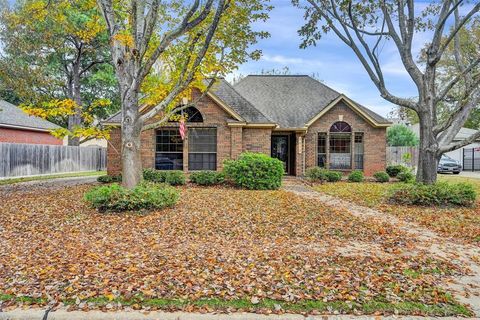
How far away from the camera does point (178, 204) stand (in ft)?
30.8

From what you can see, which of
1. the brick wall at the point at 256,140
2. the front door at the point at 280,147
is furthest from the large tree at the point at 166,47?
the front door at the point at 280,147

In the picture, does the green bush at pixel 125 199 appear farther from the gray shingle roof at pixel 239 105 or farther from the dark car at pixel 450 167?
the dark car at pixel 450 167

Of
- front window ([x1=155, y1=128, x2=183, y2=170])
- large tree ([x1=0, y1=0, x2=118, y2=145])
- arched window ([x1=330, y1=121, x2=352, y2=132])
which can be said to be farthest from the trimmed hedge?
large tree ([x1=0, y1=0, x2=118, y2=145])

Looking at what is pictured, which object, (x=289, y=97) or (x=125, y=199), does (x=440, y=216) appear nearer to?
(x=125, y=199)

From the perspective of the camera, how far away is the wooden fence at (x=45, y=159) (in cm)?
1844

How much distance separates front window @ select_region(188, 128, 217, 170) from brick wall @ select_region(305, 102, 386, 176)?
583 centimetres

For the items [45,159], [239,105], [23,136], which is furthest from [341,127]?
[23,136]

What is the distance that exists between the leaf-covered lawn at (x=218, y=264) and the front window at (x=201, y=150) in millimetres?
8456

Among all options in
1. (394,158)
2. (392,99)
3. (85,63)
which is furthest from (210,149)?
(394,158)

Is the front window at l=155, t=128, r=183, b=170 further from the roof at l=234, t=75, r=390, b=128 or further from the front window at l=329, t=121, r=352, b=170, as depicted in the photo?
the front window at l=329, t=121, r=352, b=170

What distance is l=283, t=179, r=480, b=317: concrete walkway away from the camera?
12.6 ft

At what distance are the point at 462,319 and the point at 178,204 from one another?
7.35m

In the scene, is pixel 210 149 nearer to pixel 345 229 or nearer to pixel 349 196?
pixel 349 196

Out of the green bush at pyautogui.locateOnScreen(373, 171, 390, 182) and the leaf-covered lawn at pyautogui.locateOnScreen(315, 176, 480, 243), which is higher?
the green bush at pyautogui.locateOnScreen(373, 171, 390, 182)
